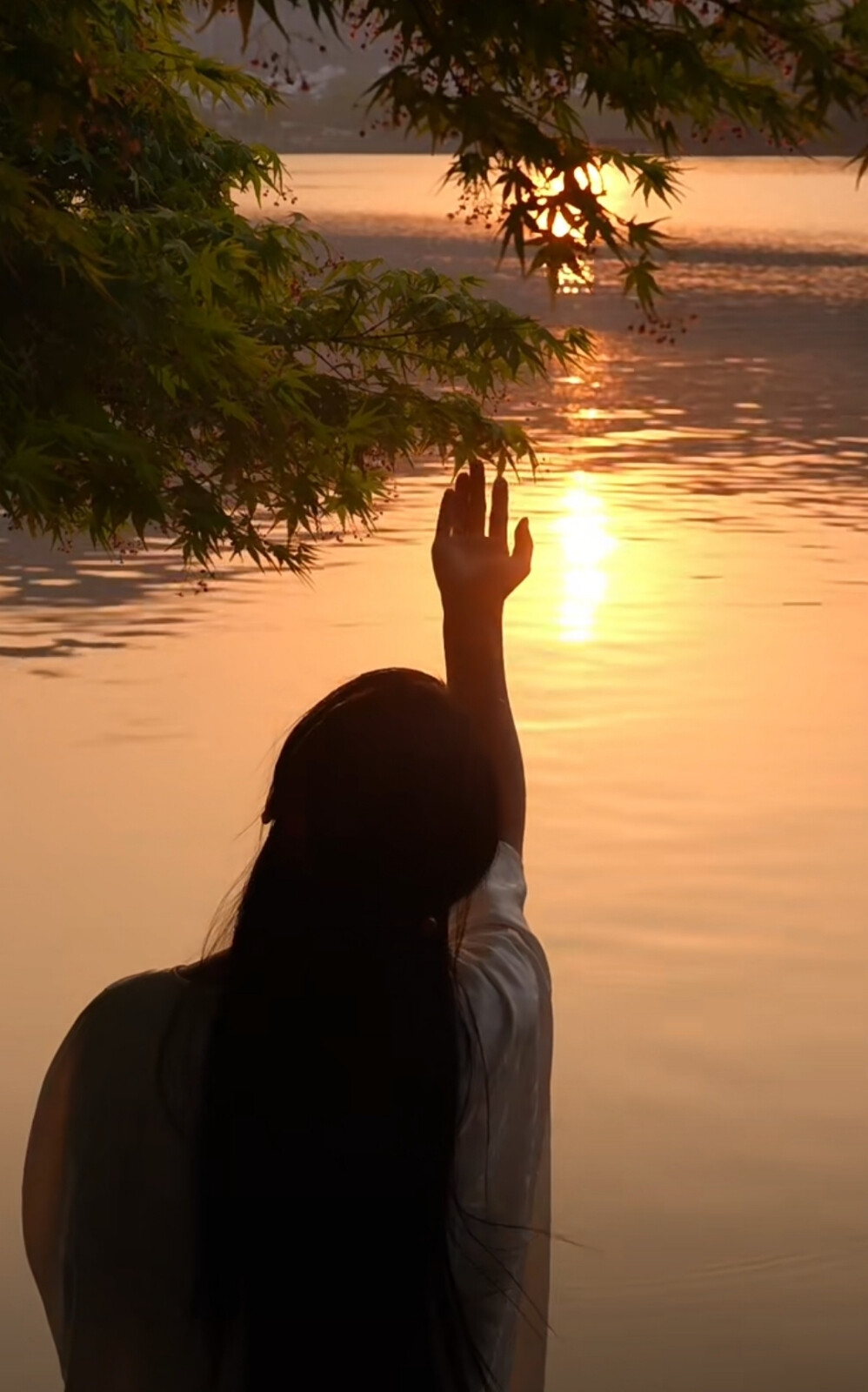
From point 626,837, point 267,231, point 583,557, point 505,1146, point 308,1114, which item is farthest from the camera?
point 583,557

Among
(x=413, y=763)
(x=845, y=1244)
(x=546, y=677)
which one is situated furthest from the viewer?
(x=546, y=677)

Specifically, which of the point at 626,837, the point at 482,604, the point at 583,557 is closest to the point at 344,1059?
the point at 482,604

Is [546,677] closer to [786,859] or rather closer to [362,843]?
[786,859]

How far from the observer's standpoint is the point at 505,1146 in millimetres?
3465

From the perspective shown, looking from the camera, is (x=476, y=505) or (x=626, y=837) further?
(x=626, y=837)

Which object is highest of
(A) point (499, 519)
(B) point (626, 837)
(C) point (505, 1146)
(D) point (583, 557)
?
(A) point (499, 519)

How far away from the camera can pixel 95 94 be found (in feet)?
21.6

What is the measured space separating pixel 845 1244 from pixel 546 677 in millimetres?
15342

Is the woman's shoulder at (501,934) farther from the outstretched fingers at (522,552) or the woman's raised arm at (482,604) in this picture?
the outstretched fingers at (522,552)

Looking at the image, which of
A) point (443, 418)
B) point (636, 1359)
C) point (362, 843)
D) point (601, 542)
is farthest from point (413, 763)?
point (601, 542)

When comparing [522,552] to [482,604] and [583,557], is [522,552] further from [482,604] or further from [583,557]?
[583,557]

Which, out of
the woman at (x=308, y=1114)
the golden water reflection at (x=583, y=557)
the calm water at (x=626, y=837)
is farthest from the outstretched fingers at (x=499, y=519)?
the golden water reflection at (x=583, y=557)

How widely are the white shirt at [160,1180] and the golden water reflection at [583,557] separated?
971 inches

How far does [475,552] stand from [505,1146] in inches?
39.6
